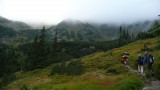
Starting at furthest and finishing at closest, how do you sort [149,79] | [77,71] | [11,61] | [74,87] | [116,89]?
1. [11,61]
2. [77,71]
3. [149,79]
4. [74,87]
5. [116,89]

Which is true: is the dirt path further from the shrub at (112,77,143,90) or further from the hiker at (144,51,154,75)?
the hiker at (144,51,154,75)

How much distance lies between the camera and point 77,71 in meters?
48.4

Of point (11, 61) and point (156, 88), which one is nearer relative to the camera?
point (156, 88)

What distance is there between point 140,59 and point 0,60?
84189mm

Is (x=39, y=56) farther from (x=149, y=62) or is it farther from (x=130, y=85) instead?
(x=130, y=85)

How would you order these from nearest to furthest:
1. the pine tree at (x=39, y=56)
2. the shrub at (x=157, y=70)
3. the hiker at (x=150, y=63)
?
the hiker at (x=150, y=63), the shrub at (x=157, y=70), the pine tree at (x=39, y=56)

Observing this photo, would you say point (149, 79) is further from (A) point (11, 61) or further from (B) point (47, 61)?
(A) point (11, 61)

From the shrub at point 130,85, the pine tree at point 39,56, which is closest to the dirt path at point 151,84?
the shrub at point 130,85

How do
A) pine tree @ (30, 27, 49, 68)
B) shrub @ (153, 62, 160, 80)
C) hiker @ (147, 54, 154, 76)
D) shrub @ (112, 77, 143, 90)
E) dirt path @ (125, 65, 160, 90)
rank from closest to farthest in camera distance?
shrub @ (112, 77, 143, 90)
dirt path @ (125, 65, 160, 90)
hiker @ (147, 54, 154, 76)
shrub @ (153, 62, 160, 80)
pine tree @ (30, 27, 49, 68)

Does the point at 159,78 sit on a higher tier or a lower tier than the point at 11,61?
higher

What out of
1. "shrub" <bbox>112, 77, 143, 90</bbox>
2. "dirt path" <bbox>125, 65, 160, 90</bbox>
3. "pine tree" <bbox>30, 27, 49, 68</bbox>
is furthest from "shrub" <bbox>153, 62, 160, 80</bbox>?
"pine tree" <bbox>30, 27, 49, 68</bbox>

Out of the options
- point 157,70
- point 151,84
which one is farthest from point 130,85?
point 157,70

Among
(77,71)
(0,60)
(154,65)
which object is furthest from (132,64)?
(0,60)

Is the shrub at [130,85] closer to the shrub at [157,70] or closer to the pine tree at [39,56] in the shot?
the shrub at [157,70]
